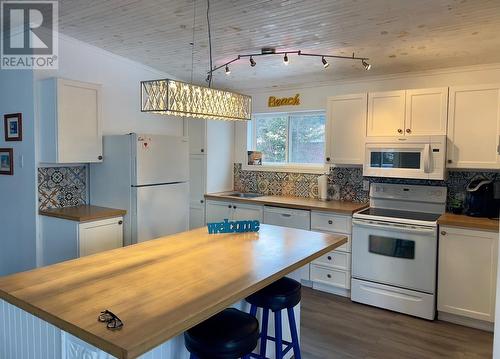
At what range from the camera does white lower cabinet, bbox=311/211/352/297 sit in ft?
12.0

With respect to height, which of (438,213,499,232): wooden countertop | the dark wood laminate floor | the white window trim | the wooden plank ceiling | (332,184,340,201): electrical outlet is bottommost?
the dark wood laminate floor

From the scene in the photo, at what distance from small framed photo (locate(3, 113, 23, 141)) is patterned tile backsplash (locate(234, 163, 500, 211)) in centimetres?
258

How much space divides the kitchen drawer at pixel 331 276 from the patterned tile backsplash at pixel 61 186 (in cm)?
260

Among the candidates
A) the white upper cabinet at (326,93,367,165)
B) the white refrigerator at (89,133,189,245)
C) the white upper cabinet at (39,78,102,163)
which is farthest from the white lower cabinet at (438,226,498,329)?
the white upper cabinet at (39,78,102,163)

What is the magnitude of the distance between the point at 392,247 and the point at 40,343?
2818 millimetres

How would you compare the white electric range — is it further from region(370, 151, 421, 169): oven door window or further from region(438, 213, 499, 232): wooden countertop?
region(370, 151, 421, 169): oven door window

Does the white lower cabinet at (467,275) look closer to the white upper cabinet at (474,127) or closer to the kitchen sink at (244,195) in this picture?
the white upper cabinet at (474,127)

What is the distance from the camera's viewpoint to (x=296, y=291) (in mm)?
2154

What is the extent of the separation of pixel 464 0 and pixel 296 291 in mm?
2111

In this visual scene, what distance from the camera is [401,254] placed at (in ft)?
10.9

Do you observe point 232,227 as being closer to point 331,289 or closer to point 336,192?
point 331,289

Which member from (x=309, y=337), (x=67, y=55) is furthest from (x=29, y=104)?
(x=309, y=337)

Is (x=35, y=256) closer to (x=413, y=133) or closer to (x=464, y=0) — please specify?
(x=413, y=133)

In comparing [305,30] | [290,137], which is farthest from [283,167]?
[305,30]
